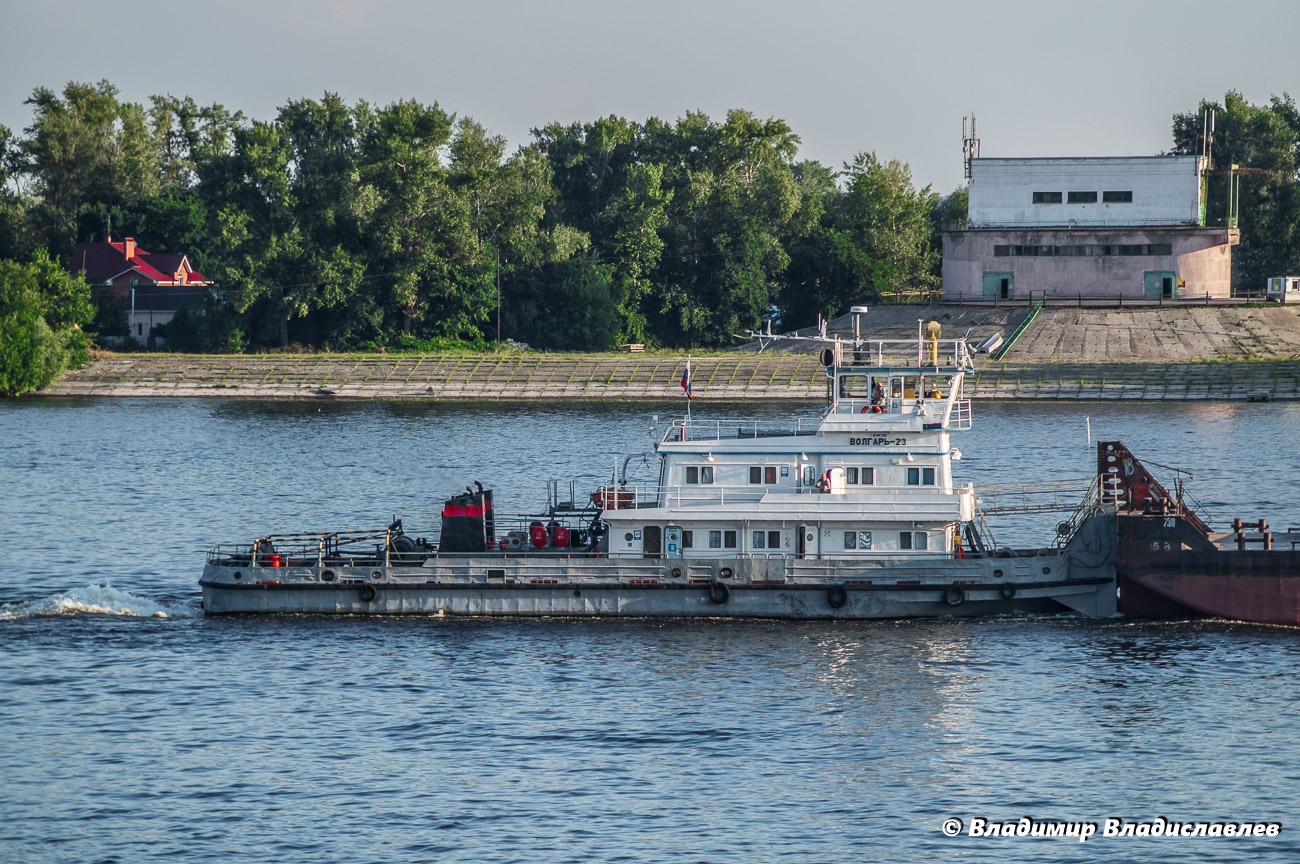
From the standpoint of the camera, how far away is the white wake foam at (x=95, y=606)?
45.4 meters

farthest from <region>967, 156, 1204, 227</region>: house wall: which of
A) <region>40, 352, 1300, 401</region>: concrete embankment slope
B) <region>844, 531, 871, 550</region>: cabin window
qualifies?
<region>844, 531, 871, 550</region>: cabin window

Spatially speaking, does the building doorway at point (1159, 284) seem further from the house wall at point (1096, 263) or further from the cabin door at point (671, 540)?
the cabin door at point (671, 540)

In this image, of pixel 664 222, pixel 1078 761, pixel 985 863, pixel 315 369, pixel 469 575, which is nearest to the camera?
pixel 985 863

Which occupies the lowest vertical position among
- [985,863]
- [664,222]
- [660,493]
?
[985,863]

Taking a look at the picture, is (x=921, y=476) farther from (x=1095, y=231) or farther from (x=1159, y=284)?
(x=1159, y=284)

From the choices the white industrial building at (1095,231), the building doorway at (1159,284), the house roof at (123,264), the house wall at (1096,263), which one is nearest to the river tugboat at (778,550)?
the house wall at (1096,263)

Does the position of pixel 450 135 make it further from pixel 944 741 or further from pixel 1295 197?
pixel 944 741

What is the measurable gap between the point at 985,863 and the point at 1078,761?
5.37 meters

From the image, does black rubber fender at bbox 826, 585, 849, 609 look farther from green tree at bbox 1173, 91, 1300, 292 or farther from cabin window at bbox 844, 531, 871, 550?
green tree at bbox 1173, 91, 1300, 292

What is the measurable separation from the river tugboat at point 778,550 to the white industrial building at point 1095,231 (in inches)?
3199

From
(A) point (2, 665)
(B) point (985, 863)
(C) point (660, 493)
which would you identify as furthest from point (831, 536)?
(A) point (2, 665)

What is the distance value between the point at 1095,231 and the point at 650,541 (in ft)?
284

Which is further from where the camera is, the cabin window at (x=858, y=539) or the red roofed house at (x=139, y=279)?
the red roofed house at (x=139, y=279)

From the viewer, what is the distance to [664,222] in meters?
140
